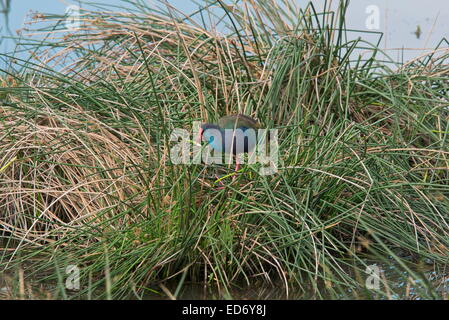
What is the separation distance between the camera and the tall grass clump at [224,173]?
2451 millimetres

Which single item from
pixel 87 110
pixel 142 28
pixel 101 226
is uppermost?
pixel 142 28

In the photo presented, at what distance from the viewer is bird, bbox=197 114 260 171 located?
2.84m

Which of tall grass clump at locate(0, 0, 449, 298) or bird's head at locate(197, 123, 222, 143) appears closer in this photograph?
tall grass clump at locate(0, 0, 449, 298)

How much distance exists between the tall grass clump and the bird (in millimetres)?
116

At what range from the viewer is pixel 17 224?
11.4 feet

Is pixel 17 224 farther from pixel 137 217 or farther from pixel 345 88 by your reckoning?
pixel 345 88

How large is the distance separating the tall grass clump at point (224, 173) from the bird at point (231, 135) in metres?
0.12

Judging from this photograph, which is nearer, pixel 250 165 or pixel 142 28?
pixel 250 165

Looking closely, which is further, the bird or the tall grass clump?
the bird

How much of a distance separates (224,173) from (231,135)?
0.81 feet
